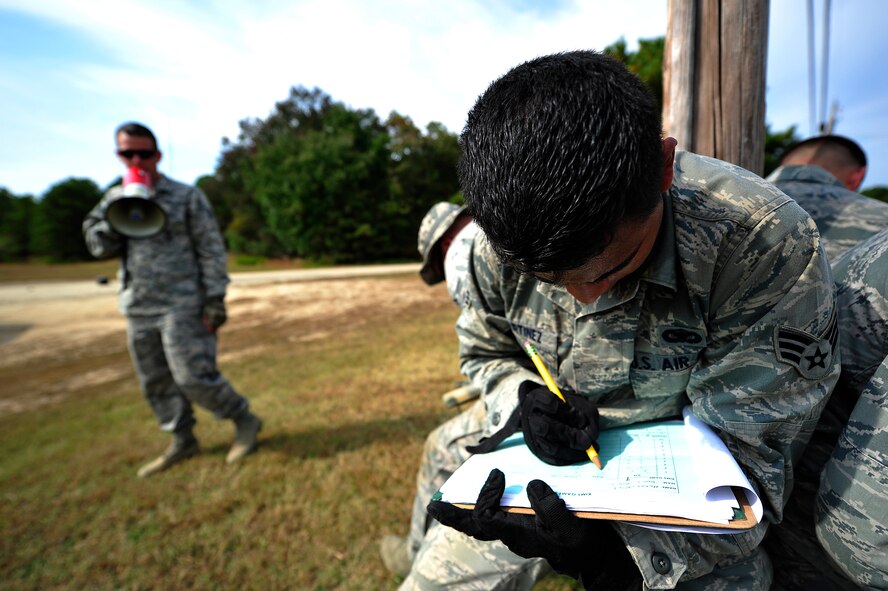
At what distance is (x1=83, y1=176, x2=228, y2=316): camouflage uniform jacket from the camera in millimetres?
3516

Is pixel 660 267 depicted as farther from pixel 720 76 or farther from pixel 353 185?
pixel 353 185

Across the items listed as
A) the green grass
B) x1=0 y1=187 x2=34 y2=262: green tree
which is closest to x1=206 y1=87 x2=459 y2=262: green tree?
x1=0 y1=187 x2=34 y2=262: green tree

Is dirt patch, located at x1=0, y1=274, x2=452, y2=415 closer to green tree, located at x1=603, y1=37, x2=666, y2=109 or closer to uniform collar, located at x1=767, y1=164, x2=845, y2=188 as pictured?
uniform collar, located at x1=767, y1=164, x2=845, y2=188

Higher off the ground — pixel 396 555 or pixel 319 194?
pixel 319 194

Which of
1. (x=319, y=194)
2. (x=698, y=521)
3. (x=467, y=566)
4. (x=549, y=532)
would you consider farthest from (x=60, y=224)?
(x=698, y=521)

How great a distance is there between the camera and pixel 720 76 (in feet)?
6.24

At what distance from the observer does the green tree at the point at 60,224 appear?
102ft

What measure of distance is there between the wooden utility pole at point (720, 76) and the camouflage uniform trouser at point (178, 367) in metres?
3.42

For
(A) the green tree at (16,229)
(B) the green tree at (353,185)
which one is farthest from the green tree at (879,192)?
(A) the green tree at (16,229)

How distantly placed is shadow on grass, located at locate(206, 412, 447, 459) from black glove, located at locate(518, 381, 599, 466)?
8.53ft

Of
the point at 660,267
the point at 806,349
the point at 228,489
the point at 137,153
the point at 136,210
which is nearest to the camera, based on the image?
the point at 806,349

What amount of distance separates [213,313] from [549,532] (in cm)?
328

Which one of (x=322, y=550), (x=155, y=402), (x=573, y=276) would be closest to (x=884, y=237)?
(x=573, y=276)

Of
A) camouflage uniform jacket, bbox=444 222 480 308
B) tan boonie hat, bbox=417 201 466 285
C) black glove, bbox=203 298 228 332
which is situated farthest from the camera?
black glove, bbox=203 298 228 332
